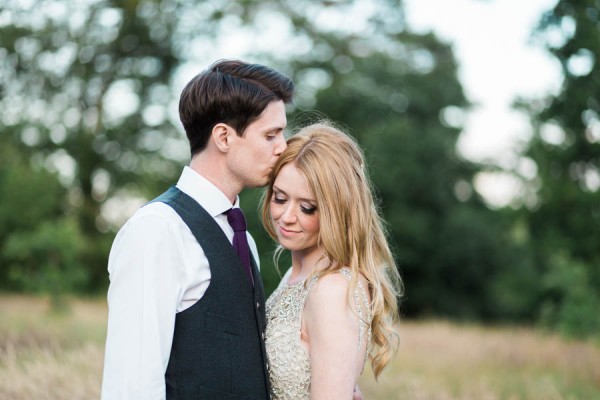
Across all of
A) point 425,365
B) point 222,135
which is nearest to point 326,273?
point 222,135

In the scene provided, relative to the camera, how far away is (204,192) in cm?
291

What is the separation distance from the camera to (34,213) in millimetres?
18672

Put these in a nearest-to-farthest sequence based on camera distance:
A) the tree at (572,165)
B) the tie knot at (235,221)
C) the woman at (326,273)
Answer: the woman at (326,273) → the tie knot at (235,221) → the tree at (572,165)

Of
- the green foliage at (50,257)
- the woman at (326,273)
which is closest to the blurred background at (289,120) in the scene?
the green foliage at (50,257)

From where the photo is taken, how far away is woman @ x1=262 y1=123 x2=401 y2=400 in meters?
2.88

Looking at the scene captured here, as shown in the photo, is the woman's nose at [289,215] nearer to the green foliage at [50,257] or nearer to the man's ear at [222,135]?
the man's ear at [222,135]

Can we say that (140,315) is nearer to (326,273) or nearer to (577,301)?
(326,273)

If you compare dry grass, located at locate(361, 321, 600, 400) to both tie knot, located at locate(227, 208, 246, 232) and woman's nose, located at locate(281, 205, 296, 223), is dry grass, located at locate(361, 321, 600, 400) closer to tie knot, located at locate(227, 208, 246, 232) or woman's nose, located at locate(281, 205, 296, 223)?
woman's nose, located at locate(281, 205, 296, 223)

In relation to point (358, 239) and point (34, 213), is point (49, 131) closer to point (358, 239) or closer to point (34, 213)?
point (34, 213)

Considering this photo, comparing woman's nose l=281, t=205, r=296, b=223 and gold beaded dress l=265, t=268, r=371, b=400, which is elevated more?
woman's nose l=281, t=205, r=296, b=223

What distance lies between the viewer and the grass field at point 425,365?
5176 millimetres

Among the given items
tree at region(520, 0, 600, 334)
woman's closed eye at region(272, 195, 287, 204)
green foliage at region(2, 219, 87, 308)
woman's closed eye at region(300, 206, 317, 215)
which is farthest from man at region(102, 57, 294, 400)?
green foliage at region(2, 219, 87, 308)

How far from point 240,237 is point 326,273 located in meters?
0.41

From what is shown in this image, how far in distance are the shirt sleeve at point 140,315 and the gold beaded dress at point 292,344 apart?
0.66 meters
